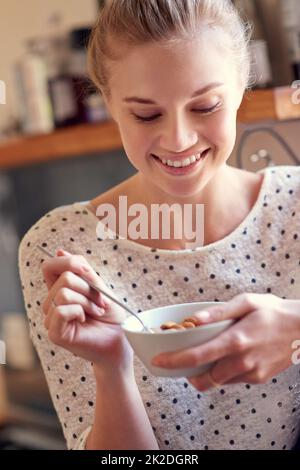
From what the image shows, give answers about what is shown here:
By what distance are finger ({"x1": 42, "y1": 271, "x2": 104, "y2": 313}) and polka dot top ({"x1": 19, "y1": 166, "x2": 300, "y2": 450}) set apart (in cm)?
11

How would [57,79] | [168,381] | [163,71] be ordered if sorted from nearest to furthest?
[163,71], [168,381], [57,79]

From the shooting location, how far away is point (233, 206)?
668 millimetres

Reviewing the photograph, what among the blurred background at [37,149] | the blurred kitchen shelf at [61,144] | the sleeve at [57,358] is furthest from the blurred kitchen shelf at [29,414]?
the sleeve at [57,358]

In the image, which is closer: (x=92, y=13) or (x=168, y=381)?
(x=168, y=381)

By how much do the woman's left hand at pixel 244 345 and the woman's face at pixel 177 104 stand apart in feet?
0.40

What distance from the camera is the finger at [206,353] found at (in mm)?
453

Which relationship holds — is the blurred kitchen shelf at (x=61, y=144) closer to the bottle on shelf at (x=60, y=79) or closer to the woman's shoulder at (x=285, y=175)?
the bottle on shelf at (x=60, y=79)

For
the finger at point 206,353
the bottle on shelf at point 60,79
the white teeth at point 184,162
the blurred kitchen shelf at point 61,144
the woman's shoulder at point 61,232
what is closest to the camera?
the finger at point 206,353

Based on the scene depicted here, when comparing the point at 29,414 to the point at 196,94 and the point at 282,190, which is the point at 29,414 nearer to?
the point at 282,190

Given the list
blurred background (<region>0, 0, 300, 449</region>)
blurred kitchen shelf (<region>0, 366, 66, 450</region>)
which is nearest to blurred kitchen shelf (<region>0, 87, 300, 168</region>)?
blurred background (<region>0, 0, 300, 449</region>)

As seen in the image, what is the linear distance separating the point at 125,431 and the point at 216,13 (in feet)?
1.00

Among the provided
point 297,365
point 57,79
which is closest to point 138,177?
point 297,365

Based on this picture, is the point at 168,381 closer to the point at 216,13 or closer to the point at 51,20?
the point at 216,13

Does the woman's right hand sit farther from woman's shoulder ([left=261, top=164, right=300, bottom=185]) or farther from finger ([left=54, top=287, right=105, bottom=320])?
woman's shoulder ([left=261, top=164, right=300, bottom=185])
